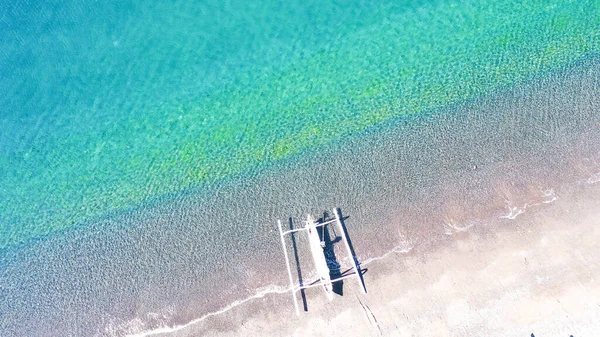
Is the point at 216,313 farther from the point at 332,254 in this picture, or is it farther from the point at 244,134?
the point at 244,134

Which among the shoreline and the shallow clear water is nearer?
the shoreline

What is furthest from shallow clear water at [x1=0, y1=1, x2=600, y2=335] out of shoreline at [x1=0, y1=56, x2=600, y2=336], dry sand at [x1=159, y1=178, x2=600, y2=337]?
dry sand at [x1=159, y1=178, x2=600, y2=337]

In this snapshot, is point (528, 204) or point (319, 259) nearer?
point (319, 259)

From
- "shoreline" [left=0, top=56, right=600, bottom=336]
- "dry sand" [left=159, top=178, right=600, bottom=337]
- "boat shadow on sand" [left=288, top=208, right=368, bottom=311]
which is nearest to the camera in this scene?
"dry sand" [left=159, top=178, right=600, bottom=337]

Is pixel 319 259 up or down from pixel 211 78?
down

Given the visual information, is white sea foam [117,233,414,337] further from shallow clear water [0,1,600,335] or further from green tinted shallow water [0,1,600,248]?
green tinted shallow water [0,1,600,248]

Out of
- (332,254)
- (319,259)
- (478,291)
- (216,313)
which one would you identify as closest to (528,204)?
(478,291)

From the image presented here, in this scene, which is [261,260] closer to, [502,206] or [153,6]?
[502,206]
